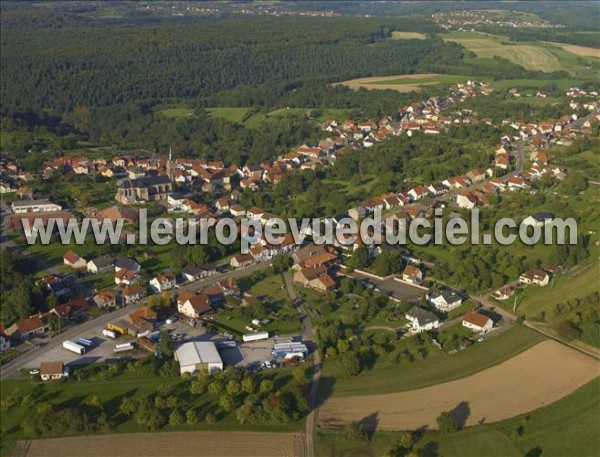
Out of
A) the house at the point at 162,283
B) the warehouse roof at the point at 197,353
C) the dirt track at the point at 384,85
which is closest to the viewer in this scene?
the warehouse roof at the point at 197,353

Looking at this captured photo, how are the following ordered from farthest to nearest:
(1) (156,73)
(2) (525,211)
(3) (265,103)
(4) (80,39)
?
1. (4) (80,39)
2. (1) (156,73)
3. (3) (265,103)
4. (2) (525,211)

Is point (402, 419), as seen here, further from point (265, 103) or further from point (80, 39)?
point (80, 39)

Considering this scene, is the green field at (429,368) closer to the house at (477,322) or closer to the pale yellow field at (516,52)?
the house at (477,322)

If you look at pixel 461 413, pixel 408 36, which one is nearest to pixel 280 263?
pixel 461 413

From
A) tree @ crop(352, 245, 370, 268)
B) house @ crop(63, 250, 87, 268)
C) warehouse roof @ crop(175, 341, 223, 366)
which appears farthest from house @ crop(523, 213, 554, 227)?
house @ crop(63, 250, 87, 268)

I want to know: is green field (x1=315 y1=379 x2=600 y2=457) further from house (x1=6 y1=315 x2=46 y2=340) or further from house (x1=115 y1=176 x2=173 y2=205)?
house (x1=115 y1=176 x2=173 y2=205)

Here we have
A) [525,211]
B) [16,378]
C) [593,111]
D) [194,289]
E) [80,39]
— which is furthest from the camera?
[80,39]

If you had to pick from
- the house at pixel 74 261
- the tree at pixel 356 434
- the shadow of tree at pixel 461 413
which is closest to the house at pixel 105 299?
the house at pixel 74 261

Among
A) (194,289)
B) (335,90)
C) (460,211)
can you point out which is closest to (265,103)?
(335,90)
